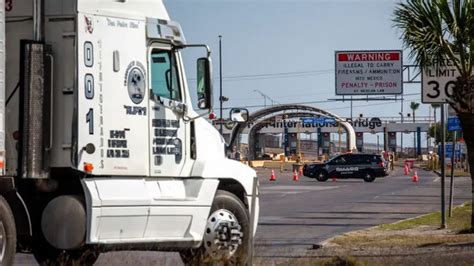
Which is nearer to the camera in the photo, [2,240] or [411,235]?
[2,240]

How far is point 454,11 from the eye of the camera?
1686 centimetres

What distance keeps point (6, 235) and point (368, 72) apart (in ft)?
150

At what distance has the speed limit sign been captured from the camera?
17.6 m

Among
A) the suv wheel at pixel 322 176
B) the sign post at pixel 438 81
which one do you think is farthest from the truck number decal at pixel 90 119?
the suv wheel at pixel 322 176

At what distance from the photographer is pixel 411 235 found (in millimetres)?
18359

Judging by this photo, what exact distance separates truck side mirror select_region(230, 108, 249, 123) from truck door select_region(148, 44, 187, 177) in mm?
894

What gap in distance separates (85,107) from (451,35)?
29.3ft

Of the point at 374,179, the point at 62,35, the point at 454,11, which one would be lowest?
the point at 374,179

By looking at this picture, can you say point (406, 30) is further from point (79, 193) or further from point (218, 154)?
point (79, 193)

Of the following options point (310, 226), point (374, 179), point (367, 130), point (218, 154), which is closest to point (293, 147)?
point (367, 130)

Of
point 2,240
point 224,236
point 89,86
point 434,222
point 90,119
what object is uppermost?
point 89,86

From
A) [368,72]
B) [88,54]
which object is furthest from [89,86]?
[368,72]

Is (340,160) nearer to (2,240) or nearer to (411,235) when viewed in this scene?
(411,235)

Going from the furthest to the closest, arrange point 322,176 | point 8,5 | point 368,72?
point 322,176 → point 368,72 → point 8,5
